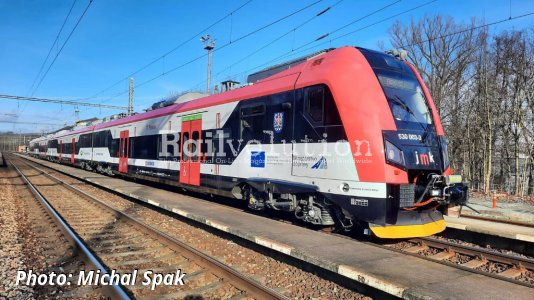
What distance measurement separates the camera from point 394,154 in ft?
20.7

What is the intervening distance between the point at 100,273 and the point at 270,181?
12.9 ft

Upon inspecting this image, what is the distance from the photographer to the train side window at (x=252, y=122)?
28.7ft

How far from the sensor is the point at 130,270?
581 centimetres

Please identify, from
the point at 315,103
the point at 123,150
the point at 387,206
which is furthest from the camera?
the point at 123,150

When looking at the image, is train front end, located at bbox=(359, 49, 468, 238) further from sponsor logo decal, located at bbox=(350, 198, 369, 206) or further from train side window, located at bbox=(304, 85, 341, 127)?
Result: train side window, located at bbox=(304, 85, 341, 127)

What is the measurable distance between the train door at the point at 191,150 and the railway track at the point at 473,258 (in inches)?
251

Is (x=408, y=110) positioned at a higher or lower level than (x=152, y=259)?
higher

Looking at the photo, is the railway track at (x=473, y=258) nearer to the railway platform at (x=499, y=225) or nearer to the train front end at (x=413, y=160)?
the train front end at (x=413, y=160)

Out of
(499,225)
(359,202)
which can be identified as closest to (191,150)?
(359,202)

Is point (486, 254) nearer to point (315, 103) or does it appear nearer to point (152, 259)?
point (315, 103)

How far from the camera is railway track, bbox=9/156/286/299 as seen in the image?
15.9 feet

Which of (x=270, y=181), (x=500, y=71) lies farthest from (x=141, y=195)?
(x=500, y=71)

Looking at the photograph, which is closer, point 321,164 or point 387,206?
point 387,206

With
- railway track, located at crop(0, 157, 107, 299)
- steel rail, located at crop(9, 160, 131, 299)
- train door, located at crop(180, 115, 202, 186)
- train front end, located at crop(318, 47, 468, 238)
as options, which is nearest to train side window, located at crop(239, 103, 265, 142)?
train front end, located at crop(318, 47, 468, 238)
